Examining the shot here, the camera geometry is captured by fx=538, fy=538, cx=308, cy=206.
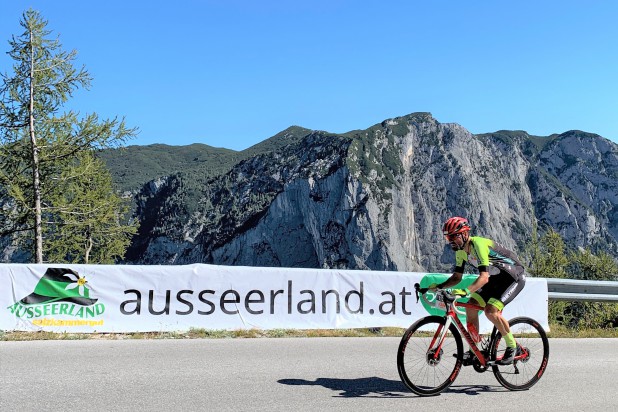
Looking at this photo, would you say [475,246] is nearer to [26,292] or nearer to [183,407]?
[183,407]

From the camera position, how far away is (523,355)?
611 centimetres

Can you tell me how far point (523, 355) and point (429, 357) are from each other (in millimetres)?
1254

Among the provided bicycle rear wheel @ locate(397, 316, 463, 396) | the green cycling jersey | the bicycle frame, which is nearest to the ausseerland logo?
bicycle rear wheel @ locate(397, 316, 463, 396)

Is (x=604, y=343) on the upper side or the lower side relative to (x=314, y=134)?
lower

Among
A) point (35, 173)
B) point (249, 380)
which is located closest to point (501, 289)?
point (249, 380)

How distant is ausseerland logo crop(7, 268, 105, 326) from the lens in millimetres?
9828

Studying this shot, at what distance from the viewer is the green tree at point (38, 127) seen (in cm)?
1958

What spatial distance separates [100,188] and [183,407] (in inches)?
1765

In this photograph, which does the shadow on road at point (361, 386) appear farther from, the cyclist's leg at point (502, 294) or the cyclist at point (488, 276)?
the cyclist's leg at point (502, 294)

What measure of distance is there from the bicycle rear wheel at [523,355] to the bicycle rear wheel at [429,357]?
21.7 inches

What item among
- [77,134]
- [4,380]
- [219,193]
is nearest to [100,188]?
[77,134]

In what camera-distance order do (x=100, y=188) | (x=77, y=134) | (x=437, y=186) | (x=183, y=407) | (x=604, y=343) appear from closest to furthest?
(x=183, y=407)
(x=604, y=343)
(x=77, y=134)
(x=100, y=188)
(x=437, y=186)

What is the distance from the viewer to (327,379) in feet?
20.7

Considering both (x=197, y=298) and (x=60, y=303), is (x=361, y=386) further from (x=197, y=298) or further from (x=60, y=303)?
(x=60, y=303)
